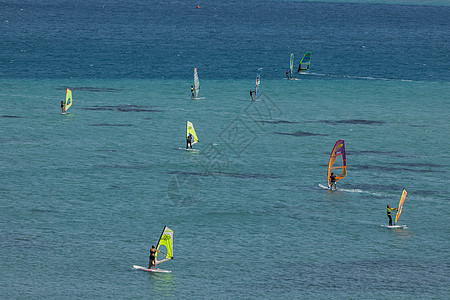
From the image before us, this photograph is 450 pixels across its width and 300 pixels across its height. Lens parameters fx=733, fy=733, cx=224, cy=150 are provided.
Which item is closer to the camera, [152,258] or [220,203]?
[152,258]

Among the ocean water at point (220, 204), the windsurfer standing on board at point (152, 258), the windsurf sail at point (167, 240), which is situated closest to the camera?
the windsurf sail at point (167, 240)

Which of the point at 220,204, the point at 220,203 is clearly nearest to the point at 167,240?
the point at 220,204

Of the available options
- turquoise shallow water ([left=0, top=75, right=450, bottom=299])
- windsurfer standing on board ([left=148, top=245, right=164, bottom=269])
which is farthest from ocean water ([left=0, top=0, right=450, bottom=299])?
windsurfer standing on board ([left=148, top=245, right=164, bottom=269])

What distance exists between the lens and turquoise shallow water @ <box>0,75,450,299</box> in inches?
2938

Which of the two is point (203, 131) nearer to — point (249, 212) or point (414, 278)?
point (249, 212)

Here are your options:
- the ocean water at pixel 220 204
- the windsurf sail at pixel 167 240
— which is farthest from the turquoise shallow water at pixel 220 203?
the windsurf sail at pixel 167 240

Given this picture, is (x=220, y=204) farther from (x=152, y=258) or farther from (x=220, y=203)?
(x=152, y=258)

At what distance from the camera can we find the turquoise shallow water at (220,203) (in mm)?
74625

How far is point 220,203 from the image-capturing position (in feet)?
327

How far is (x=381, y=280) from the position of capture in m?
75.1

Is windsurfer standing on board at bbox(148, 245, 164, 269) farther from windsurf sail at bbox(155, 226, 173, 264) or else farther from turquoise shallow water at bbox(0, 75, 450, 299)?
turquoise shallow water at bbox(0, 75, 450, 299)

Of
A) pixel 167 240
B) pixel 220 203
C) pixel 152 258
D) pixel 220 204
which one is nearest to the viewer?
pixel 167 240

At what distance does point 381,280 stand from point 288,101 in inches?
4539

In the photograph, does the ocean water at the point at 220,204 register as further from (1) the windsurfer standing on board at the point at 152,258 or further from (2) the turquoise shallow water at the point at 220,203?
(1) the windsurfer standing on board at the point at 152,258
